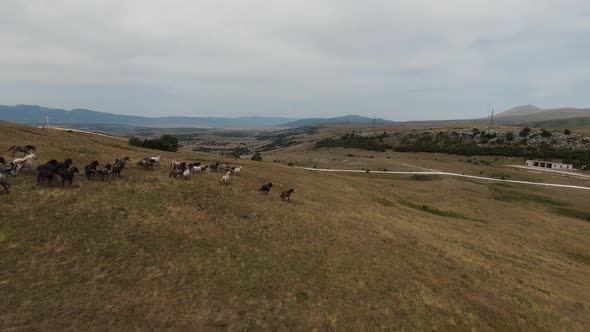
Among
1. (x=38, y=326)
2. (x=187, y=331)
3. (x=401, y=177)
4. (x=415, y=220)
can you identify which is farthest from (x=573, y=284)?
(x=401, y=177)

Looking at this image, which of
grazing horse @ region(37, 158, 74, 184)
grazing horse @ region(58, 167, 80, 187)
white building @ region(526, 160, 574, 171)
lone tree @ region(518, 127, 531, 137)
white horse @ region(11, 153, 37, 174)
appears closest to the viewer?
grazing horse @ region(37, 158, 74, 184)

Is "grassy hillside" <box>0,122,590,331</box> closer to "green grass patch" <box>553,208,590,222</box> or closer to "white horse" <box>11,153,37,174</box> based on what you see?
"white horse" <box>11,153,37,174</box>

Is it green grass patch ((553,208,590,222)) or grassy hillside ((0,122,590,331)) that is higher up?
grassy hillside ((0,122,590,331))

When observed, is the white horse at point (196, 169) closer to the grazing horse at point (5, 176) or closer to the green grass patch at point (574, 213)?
the grazing horse at point (5, 176)

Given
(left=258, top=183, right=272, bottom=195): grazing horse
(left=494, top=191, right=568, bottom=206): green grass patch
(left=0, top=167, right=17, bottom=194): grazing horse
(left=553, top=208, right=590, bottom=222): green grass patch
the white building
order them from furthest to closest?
the white building, (left=494, top=191, right=568, bottom=206): green grass patch, (left=553, top=208, right=590, bottom=222): green grass patch, (left=258, top=183, right=272, bottom=195): grazing horse, (left=0, top=167, right=17, bottom=194): grazing horse

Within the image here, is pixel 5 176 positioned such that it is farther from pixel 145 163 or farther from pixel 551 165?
pixel 551 165

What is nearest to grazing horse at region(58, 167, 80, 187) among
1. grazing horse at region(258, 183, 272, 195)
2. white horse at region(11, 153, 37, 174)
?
white horse at region(11, 153, 37, 174)

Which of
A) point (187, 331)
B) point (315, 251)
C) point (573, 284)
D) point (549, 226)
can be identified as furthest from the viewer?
point (549, 226)

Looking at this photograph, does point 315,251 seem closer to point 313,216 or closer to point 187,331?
point 313,216
